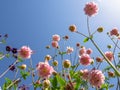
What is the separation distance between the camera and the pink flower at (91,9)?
253 inches

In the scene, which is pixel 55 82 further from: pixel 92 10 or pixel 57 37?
pixel 57 37

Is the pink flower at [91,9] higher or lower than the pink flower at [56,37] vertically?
lower

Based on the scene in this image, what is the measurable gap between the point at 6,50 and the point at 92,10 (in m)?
2.64

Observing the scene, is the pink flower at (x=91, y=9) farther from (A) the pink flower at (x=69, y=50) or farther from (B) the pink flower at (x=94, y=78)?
(A) the pink flower at (x=69, y=50)

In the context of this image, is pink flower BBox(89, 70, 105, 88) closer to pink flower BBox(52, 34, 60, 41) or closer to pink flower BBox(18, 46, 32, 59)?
pink flower BBox(18, 46, 32, 59)

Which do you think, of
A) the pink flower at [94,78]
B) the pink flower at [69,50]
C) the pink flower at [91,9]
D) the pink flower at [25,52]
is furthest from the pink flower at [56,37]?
the pink flower at [94,78]

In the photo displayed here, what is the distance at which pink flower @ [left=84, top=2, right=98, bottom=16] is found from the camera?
6.43 m

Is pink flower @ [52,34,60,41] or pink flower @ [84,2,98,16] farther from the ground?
pink flower @ [52,34,60,41]

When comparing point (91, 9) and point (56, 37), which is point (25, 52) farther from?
point (56, 37)

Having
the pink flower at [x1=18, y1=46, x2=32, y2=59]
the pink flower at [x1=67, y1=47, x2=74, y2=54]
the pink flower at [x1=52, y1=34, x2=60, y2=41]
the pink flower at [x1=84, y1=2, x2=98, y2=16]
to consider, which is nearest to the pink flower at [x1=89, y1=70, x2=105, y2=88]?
the pink flower at [x1=18, y1=46, x2=32, y2=59]

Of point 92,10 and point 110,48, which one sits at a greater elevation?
point 110,48

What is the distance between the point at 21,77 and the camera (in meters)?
6.89

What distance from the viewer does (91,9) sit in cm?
650

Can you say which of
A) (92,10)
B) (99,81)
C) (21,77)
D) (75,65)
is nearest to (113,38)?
(92,10)
